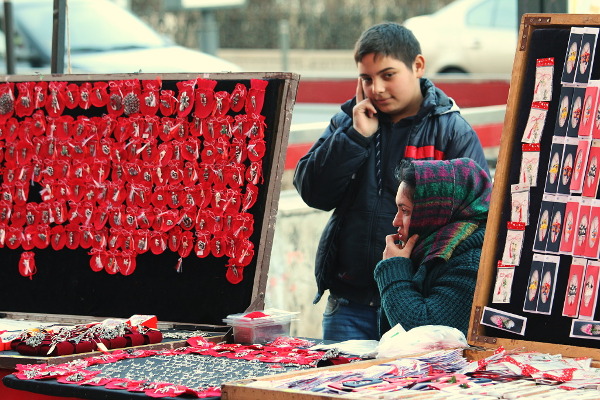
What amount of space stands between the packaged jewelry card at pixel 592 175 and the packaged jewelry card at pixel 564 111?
0.11 m

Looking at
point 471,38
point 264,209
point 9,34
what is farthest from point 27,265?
point 471,38

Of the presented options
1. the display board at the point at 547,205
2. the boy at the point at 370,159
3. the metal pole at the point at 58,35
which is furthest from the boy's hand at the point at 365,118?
the metal pole at the point at 58,35

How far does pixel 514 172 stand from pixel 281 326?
100cm

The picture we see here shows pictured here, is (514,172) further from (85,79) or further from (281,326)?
(85,79)

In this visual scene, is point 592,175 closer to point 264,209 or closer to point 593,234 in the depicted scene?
point 593,234

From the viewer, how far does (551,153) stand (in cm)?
324

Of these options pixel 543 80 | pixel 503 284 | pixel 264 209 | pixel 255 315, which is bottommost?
pixel 255 315

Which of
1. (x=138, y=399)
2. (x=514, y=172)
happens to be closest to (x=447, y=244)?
(x=514, y=172)

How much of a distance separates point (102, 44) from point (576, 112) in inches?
307

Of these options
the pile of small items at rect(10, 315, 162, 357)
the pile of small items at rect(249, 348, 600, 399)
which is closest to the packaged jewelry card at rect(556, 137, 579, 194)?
the pile of small items at rect(249, 348, 600, 399)

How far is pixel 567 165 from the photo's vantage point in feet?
10.5

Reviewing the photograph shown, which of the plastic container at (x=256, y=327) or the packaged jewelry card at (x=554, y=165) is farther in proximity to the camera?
the plastic container at (x=256, y=327)

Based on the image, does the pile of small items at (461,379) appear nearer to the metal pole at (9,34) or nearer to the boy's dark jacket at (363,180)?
the boy's dark jacket at (363,180)

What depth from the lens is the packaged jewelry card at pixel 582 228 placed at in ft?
10.3
